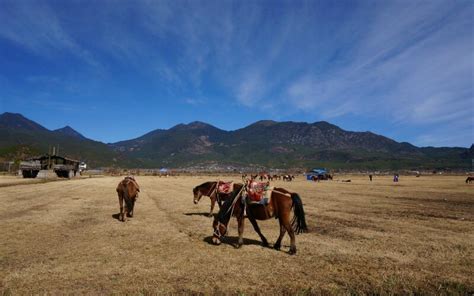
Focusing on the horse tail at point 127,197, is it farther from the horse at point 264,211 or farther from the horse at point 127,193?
the horse at point 264,211

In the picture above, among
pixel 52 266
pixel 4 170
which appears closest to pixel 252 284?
pixel 52 266

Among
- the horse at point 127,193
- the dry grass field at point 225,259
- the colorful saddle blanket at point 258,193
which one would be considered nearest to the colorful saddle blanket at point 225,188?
the dry grass field at point 225,259

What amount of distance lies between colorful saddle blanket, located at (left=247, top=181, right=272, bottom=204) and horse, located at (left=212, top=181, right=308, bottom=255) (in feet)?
0.27

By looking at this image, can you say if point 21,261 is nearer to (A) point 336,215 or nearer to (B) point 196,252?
(B) point 196,252

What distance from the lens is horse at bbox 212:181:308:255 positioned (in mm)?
11266

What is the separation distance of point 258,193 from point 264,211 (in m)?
0.68

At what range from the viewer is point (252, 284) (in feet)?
25.7

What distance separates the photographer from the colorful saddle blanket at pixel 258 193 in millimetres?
11547

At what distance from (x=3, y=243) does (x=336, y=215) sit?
16456 mm

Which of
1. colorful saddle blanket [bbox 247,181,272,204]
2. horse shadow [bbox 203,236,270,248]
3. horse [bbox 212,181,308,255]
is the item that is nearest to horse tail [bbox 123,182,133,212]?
horse shadow [bbox 203,236,270,248]

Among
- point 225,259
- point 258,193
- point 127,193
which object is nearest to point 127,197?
point 127,193

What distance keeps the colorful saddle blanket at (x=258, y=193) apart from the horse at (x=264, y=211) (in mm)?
84

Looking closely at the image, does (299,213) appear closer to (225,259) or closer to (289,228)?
(289,228)

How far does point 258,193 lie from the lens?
11.7 metres
